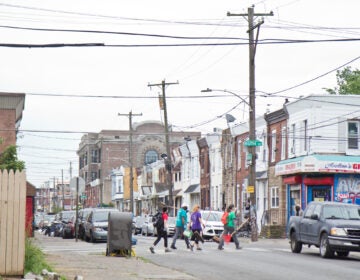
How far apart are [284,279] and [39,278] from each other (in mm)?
5702

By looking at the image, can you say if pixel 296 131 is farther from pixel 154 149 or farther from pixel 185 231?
pixel 154 149

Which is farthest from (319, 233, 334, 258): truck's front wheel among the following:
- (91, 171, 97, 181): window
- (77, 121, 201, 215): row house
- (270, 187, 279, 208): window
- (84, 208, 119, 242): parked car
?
(91, 171, 97, 181): window

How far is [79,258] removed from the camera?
24.1 meters

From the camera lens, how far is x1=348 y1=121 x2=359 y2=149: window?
45.6m

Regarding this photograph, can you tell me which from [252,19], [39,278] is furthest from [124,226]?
[252,19]

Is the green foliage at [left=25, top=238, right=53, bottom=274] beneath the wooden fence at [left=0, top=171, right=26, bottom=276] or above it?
beneath

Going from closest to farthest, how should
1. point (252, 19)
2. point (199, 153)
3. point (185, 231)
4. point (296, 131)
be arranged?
point (185, 231), point (252, 19), point (296, 131), point (199, 153)

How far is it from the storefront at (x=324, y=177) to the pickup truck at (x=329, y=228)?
613 inches

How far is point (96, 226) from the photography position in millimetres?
37906

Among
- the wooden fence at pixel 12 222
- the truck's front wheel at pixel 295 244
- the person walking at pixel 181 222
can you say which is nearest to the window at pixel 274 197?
the person walking at pixel 181 222

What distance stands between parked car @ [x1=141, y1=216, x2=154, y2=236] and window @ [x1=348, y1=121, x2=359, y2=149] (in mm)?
14832

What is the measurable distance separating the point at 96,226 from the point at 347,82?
132 ft

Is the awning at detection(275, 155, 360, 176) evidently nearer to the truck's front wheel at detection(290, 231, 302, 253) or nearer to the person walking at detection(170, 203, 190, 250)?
the person walking at detection(170, 203, 190, 250)

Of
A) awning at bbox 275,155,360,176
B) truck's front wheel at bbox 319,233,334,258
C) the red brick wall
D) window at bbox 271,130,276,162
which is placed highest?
the red brick wall
